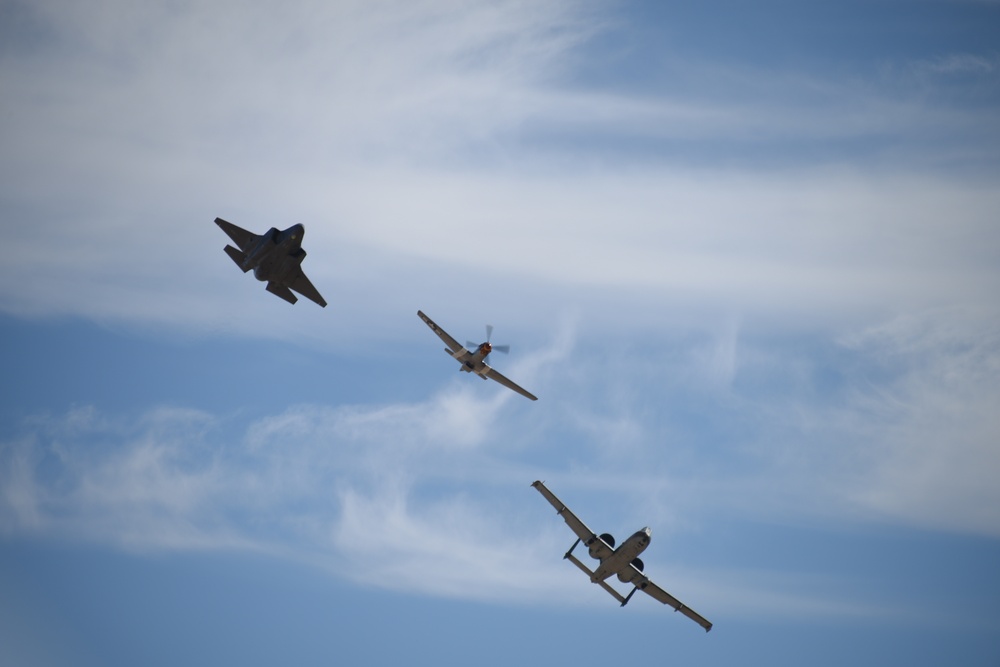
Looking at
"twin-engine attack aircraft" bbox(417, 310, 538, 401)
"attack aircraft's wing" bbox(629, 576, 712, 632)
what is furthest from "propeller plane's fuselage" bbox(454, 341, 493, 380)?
"attack aircraft's wing" bbox(629, 576, 712, 632)

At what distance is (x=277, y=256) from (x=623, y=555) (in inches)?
1940

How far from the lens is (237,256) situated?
11894 cm

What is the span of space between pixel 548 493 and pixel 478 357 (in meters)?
19.1

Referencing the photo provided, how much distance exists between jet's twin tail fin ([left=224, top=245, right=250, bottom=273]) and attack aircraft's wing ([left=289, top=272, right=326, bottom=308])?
5.48 m

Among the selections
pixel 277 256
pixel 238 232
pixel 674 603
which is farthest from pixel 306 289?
pixel 674 603

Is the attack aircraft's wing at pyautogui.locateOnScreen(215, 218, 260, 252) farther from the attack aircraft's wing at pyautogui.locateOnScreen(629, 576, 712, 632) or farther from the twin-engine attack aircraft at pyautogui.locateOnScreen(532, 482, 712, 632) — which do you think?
the attack aircraft's wing at pyautogui.locateOnScreen(629, 576, 712, 632)

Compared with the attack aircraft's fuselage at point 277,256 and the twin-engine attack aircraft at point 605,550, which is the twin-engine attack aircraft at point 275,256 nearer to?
the attack aircraft's fuselage at point 277,256

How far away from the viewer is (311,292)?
12244cm

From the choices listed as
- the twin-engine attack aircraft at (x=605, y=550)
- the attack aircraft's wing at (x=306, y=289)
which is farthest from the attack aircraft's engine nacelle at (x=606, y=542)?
the attack aircraft's wing at (x=306, y=289)

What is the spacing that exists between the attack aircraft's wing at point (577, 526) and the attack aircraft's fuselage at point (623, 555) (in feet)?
2.77

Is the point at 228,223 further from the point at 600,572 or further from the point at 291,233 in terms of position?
the point at 600,572

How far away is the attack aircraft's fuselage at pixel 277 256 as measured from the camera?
4532 inches

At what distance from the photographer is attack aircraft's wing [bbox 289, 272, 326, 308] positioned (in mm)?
120562

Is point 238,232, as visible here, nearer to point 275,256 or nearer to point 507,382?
point 275,256
